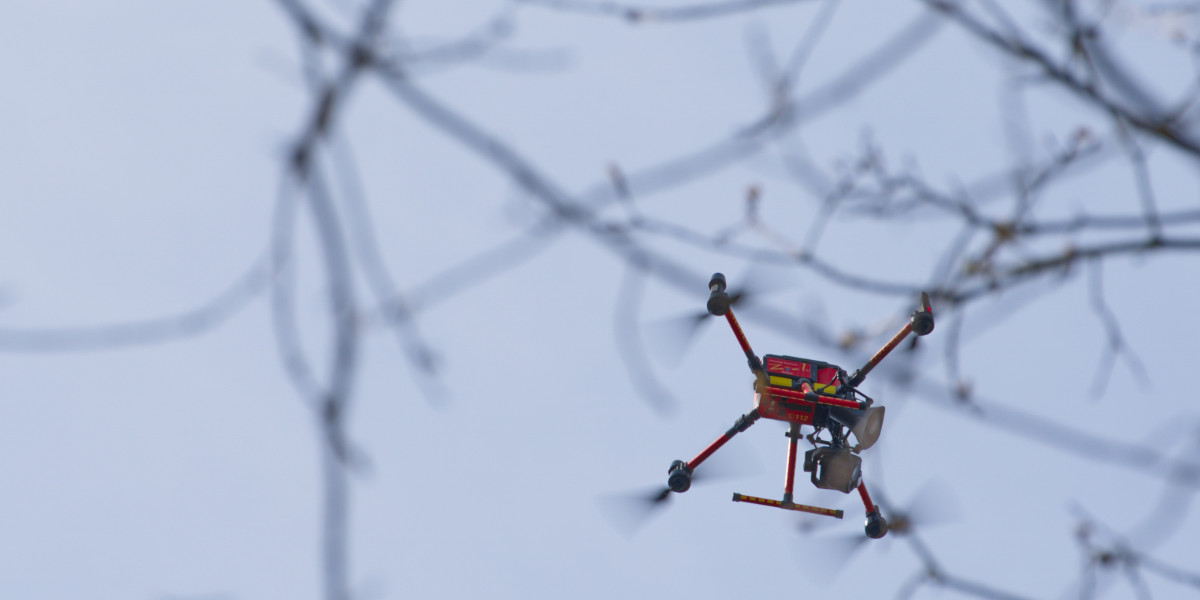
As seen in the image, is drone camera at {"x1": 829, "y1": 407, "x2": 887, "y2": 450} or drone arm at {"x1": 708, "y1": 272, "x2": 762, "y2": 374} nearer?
drone arm at {"x1": 708, "y1": 272, "x2": 762, "y2": 374}

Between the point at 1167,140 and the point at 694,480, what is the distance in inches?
162

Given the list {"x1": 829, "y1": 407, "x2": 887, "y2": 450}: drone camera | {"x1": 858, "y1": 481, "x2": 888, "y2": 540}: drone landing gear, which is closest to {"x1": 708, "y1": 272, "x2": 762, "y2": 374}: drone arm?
{"x1": 829, "y1": 407, "x2": 887, "y2": 450}: drone camera

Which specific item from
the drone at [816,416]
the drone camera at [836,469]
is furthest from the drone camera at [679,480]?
the drone camera at [836,469]

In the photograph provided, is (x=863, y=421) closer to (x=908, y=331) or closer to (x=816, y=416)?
(x=816, y=416)

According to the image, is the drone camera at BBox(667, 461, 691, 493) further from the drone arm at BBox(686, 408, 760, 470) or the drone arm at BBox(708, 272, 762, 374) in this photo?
the drone arm at BBox(708, 272, 762, 374)

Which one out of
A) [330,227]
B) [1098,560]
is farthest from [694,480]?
[330,227]

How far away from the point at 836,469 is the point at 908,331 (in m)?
1.13

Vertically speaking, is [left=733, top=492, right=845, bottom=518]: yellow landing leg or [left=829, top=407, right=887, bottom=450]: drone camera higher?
[left=829, top=407, right=887, bottom=450]: drone camera

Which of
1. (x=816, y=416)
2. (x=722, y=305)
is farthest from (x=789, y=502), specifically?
(x=722, y=305)

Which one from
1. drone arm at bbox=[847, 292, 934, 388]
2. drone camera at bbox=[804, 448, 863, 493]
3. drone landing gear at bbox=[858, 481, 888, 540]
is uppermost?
drone arm at bbox=[847, 292, 934, 388]

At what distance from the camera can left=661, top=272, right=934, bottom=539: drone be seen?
698 cm

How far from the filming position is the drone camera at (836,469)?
7.02 metres

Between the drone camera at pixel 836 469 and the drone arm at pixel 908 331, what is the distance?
45 cm

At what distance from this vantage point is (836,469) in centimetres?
702
